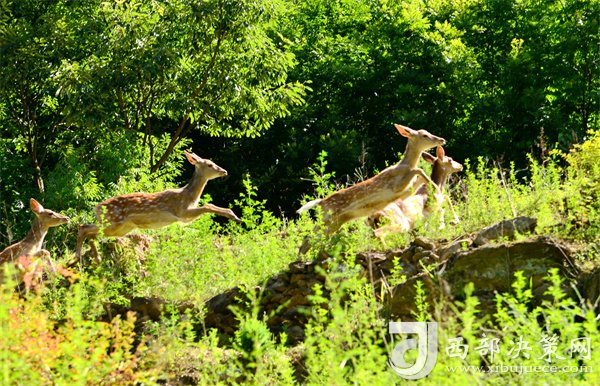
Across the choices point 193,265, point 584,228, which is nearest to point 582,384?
point 584,228

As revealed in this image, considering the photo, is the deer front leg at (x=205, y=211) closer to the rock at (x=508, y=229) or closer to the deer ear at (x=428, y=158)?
the deer ear at (x=428, y=158)

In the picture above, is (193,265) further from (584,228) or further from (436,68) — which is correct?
(436,68)

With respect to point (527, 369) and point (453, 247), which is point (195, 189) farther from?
point (527, 369)

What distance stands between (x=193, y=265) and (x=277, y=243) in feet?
4.08

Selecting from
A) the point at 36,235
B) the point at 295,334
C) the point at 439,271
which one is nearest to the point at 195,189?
the point at 36,235

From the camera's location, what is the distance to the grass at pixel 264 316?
7.07 m

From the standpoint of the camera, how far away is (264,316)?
860 centimetres

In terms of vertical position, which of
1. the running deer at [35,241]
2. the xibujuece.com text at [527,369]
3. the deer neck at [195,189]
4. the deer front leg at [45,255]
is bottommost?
the xibujuece.com text at [527,369]

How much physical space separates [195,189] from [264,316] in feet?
19.1

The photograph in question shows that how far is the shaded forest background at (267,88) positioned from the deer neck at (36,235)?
3.43 metres

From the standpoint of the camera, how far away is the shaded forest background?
2123 centimetres

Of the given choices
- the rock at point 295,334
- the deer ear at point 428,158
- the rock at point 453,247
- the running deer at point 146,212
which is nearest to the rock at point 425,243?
the rock at point 453,247

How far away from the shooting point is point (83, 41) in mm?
22734

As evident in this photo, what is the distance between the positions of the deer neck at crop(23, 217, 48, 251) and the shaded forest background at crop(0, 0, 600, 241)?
3431mm
